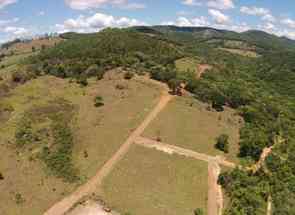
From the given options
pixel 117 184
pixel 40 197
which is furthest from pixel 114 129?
pixel 40 197

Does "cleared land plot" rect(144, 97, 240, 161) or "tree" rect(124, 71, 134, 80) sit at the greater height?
"tree" rect(124, 71, 134, 80)

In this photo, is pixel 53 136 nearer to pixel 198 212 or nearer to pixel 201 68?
pixel 198 212

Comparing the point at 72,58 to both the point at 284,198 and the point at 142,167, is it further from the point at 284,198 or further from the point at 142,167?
the point at 284,198

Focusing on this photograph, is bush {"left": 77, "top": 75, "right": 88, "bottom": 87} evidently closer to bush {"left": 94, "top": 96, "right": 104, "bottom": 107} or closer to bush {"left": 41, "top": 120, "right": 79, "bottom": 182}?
bush {"left": 94, "top": 96, "right": 104, "bottom": 107}

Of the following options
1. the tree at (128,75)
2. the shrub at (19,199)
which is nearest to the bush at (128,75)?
the tree at (128,75)

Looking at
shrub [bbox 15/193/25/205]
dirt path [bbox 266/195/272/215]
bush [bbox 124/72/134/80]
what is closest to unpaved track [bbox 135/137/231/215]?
dirt path [bbox 266/195/272/215]

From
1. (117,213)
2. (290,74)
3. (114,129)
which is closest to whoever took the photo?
(117,213)

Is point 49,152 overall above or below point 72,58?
below
